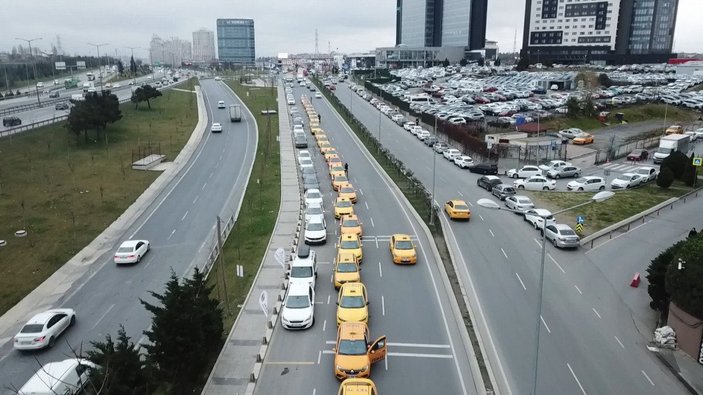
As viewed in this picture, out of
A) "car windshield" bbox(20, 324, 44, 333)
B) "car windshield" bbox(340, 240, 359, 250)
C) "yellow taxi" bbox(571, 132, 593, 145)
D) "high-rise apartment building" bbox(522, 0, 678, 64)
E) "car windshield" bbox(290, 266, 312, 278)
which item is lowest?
"car windshield" bbox(20, 324, 44, 333)

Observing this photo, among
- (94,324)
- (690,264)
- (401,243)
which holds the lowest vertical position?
(94,324)

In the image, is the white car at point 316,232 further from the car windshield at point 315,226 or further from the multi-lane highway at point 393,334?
the multi-lane highway at point 393,334

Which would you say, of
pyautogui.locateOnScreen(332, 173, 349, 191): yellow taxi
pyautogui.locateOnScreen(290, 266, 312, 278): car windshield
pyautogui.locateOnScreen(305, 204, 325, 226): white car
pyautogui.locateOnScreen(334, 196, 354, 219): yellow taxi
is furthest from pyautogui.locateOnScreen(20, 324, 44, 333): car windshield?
pyautogui.locateOnScreen(332, 173, 349, 191): yellow taxi

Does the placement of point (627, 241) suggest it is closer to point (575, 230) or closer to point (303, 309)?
point (575, 230)

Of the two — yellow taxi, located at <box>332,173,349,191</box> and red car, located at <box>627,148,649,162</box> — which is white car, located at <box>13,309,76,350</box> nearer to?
yellow taxi, located at <box>332,173,349,191</box>

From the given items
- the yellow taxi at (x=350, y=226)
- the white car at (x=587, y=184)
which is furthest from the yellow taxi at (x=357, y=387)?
the white car at (x=587, y=184)

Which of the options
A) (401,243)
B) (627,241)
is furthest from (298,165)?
(627,241)

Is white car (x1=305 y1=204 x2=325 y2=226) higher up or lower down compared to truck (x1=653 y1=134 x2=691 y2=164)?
lower down
